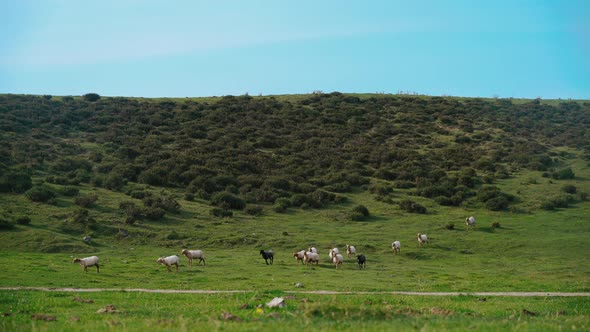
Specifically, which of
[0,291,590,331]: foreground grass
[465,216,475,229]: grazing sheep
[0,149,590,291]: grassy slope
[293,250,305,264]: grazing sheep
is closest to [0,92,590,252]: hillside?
[0,149,590,291]: grassy slope

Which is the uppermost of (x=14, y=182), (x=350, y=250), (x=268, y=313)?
(x=14, y=182)

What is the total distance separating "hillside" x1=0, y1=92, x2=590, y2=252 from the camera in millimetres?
43688

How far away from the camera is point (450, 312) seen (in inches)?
565

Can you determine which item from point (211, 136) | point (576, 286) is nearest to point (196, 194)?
point (211, 136)

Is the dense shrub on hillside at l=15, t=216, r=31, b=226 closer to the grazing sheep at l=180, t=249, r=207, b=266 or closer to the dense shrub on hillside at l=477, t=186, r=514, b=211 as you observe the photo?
the grazing sheep at l=180, t=249, r=207, b=266

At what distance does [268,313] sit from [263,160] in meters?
53.0

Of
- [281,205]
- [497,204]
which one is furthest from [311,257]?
[497,204]

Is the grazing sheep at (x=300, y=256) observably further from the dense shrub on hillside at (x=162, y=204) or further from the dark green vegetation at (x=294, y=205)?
the dense shrub on hillside at (x=162, y=204)

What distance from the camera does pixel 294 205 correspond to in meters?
51.0

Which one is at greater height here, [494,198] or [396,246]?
[494,198]

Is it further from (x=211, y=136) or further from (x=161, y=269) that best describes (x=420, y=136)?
(x=161, y=269)

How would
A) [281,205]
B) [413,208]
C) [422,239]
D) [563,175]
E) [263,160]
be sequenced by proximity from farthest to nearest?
[263,160]
[563,175]
[413,208]
[281,205]
[422,239]

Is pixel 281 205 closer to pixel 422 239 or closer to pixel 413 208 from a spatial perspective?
pixel 413 208

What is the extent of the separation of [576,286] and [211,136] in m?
60.3
